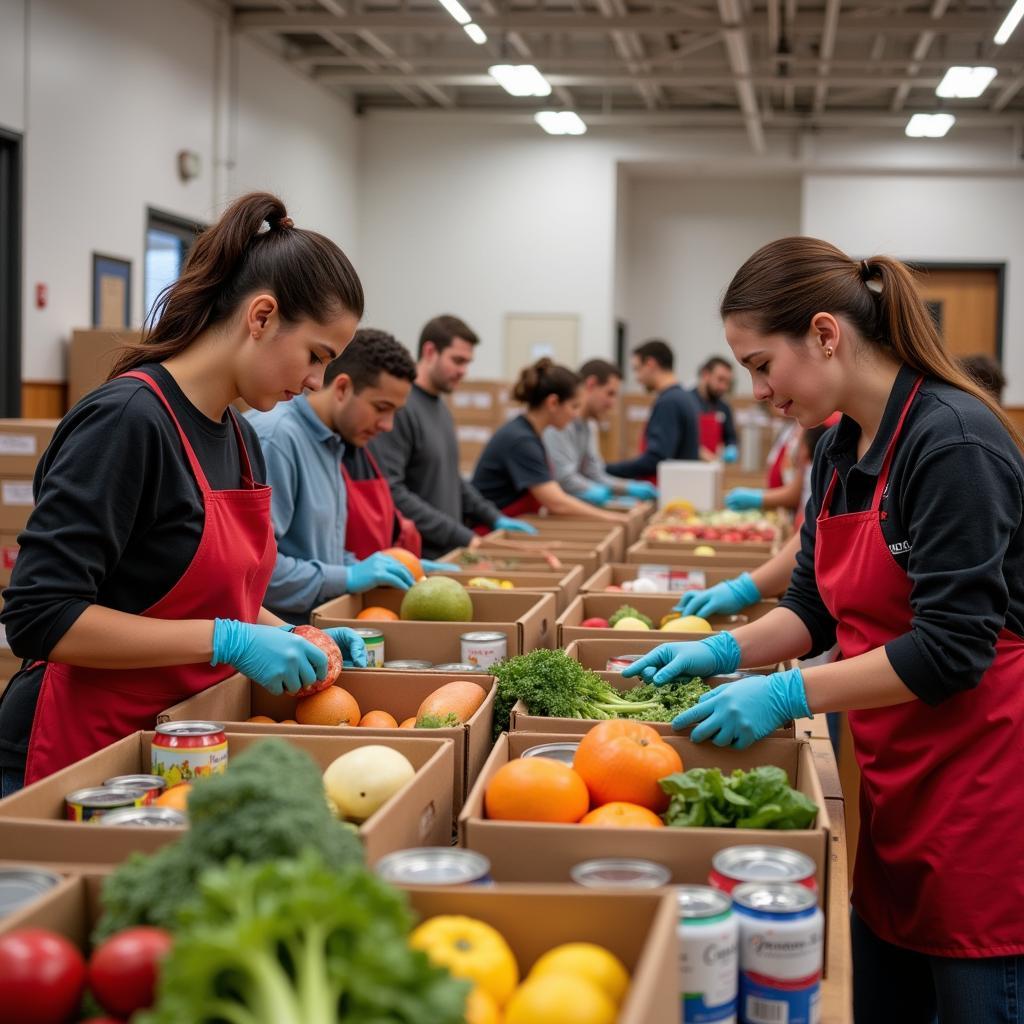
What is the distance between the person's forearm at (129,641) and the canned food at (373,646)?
681 millimetres

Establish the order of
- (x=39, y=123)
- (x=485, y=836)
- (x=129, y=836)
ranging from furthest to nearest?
(x=39, y=123)
(x=485, y=836)
(x=129, y=836)

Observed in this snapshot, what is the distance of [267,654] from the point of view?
223 cm

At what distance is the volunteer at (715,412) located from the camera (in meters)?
10.9

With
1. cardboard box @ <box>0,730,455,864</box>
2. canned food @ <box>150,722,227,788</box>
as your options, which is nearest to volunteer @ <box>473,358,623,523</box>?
cardboard box @ <box>0,730,455,864</box>

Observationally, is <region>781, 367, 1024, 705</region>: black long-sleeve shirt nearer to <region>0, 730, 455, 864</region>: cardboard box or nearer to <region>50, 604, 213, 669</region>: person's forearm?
<region>0, 730, 455, 864</region>: cardboard box

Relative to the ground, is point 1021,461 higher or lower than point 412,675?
higher

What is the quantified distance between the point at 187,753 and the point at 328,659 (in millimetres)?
559

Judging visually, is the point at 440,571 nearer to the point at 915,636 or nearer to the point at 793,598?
the point at 793,598

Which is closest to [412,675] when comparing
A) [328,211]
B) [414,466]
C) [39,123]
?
[414,466]

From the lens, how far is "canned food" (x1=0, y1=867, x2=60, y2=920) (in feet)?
4.42

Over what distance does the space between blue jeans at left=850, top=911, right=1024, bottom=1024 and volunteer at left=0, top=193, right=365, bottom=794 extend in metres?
1.16

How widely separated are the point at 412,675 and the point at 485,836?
894mm

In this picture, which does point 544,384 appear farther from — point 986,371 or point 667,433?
point 667,433

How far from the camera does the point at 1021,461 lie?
6.70 ft
